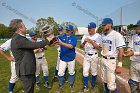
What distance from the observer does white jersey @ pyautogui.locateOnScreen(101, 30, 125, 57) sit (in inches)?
211

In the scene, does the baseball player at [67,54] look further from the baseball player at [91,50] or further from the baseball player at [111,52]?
the baseball player at [111,52]

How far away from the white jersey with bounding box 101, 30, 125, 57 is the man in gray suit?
194cm

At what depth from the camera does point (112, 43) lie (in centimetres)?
552

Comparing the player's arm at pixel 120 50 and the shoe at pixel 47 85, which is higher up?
the player's arm at pixel 120 50

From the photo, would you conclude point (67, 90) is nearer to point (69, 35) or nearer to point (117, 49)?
point (69, 35)

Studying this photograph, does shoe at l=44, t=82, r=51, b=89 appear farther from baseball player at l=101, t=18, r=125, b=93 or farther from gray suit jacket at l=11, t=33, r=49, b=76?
gray suit jacket at l=11, t=33, r=49, b=76

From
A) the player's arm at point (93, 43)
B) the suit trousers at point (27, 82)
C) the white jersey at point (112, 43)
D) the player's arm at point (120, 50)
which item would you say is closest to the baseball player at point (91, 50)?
the player's arm at point (93, 43)

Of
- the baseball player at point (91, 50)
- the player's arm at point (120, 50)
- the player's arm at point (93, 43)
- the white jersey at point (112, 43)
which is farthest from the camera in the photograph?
the baseball player at point (91, 50)

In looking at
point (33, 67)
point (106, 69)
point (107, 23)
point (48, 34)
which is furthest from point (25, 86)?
point (107, 23)

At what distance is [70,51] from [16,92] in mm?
2345

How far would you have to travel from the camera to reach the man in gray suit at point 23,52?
4.21m

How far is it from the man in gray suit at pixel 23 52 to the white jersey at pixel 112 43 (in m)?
1.94

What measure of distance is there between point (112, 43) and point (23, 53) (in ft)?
8.20

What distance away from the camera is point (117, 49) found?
18.0 ft
